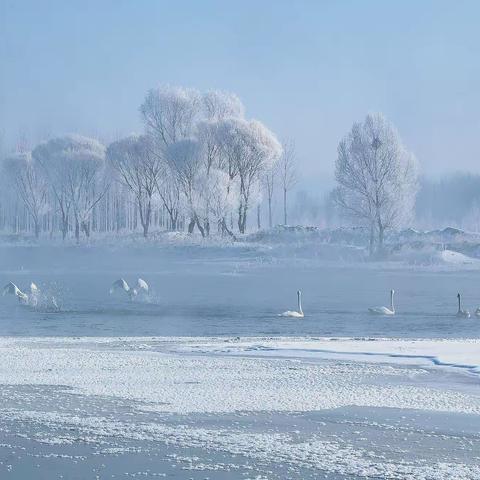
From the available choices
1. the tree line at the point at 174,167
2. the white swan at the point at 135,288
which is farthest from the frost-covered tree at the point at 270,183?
the white swan at the point at 135,288

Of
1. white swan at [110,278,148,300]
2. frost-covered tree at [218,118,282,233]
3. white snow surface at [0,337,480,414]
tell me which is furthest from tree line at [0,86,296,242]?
white snow surface at [0,337,480,414]

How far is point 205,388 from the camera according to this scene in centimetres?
1555

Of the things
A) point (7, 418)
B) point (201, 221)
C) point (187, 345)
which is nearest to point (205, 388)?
point (7, 418)

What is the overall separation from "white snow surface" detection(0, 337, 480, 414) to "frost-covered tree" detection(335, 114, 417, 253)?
4475 cm

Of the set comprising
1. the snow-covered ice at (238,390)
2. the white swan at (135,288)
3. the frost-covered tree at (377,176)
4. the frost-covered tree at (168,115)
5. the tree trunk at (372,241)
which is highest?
the frost-covered tree at (168,115)

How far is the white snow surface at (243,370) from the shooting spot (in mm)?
14438

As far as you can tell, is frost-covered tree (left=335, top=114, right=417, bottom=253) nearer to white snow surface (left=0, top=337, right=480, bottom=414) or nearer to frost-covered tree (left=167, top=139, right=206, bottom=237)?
frost-covered tree (left=167, top=139, right=206, bottom=237)

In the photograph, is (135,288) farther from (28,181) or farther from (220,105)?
(28,181)

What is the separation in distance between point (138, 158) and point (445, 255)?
2982 centimetres

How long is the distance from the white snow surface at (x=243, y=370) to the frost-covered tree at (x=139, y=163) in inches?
2305

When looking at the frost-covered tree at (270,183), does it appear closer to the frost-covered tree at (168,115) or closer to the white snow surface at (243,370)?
the frost-covered tree at (168,115)

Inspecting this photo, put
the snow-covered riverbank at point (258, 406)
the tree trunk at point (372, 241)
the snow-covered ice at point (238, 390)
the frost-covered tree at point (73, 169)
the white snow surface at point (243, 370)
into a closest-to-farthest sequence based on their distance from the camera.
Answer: the snow-covered ice at point (238, 390) → the snow-covered riverbank at point (258, 406) → the white snow surface at point (243, 370) → the tree trunk at point (372, 241) → the frost-covered tree at point (73, 169)

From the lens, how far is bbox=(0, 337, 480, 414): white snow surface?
14438 millimetres

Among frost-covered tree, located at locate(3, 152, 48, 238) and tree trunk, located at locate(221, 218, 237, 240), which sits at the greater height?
frost-covered tree, located at locate(3, 152, 48, 238)
